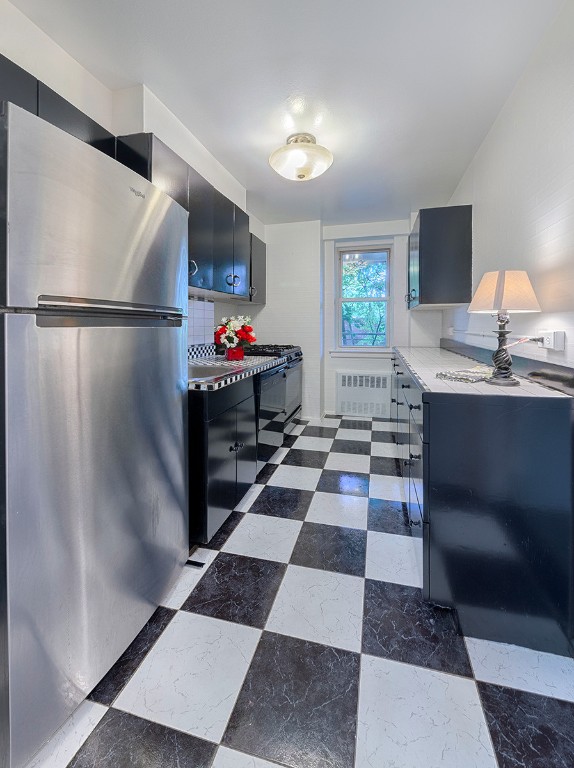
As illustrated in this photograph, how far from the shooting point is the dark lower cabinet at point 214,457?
5.67 ft

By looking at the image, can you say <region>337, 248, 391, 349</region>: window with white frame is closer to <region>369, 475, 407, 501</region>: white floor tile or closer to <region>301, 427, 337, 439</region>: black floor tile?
<region>301, 427, 337, 439</region>: black floor tile

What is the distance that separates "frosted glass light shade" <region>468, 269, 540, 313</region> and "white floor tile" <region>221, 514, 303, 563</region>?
1.48 meters

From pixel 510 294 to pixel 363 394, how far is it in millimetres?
3085

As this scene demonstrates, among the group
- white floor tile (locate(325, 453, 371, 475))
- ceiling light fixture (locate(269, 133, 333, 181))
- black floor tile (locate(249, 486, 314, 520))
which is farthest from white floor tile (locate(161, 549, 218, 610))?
ceiling light fixture (locate(269, 133, 333, 181))

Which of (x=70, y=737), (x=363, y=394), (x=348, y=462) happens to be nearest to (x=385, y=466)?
(x=348, y=462)

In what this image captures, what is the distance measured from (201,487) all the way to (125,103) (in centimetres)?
209

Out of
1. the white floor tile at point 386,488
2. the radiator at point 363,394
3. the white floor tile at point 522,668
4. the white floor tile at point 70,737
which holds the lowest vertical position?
the white floor tile at point 70,737

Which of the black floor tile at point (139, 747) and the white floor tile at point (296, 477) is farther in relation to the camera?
the white floor tile at point (296, 477)

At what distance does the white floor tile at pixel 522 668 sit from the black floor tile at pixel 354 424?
2736mm

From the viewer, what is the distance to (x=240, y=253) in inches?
114

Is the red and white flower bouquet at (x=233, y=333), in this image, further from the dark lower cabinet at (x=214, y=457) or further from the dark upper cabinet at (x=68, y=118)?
the dark upper cabinet at (x=68, y=118)

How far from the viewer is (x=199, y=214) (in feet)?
7.03

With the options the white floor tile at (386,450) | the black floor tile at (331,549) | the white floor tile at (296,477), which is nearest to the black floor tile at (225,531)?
the black floor tile at (331,549)

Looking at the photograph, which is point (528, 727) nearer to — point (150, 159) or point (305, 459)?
point (305, 459)
